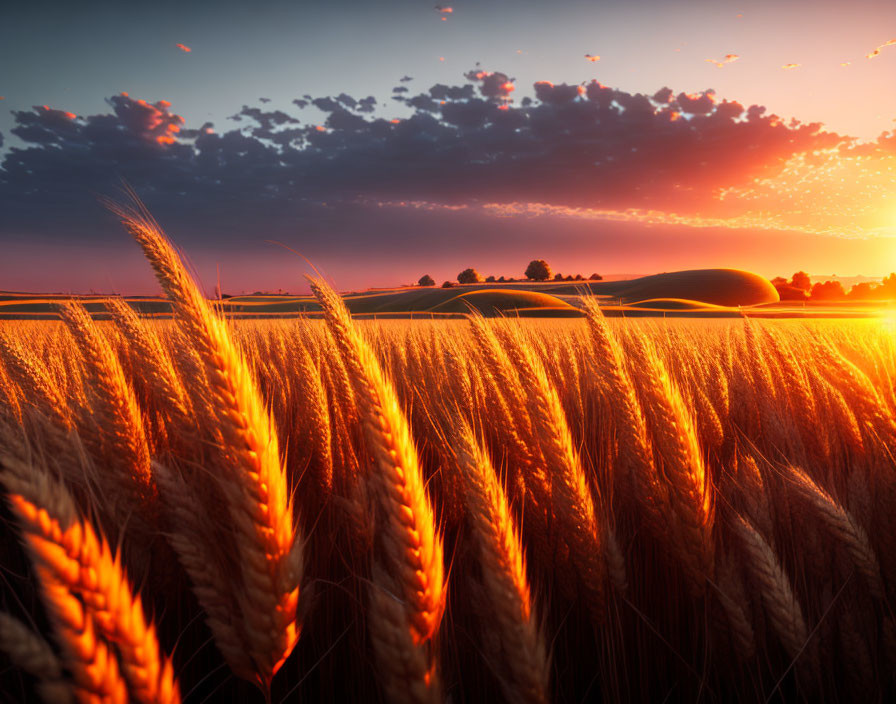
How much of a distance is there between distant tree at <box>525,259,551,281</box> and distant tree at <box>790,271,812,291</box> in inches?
1396

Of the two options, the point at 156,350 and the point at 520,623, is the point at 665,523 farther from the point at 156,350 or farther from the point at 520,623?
the point at 156,350

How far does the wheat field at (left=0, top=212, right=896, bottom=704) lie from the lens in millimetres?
618

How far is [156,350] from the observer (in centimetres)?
127

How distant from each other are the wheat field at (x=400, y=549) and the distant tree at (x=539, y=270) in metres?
69.7

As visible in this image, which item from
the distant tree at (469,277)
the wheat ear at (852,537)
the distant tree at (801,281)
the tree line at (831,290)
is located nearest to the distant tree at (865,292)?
the tree line at (831,290)

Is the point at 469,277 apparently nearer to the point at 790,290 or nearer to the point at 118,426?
the point at 790,290

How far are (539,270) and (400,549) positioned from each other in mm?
71035

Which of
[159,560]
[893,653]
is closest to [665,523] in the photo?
[893,653]

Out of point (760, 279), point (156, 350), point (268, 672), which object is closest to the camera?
point (268, 672)

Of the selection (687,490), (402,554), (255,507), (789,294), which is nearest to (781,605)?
(687,490)

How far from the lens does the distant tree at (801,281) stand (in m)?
63.4

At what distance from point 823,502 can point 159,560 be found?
1.57 meters

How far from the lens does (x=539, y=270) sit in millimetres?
68750

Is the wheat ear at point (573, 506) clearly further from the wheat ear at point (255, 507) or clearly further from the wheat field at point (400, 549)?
the wheat ear at point (255, 507)
